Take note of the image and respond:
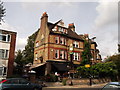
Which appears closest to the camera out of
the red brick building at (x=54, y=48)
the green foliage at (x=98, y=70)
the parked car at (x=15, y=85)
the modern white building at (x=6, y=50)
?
the parked car at (x=15, y=85)

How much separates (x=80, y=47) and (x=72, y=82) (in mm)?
12195

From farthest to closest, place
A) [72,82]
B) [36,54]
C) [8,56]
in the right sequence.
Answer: [36,54] < [8,56] < [72,82]

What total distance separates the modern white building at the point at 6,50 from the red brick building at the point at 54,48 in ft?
19.3

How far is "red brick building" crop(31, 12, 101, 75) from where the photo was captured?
26.5m

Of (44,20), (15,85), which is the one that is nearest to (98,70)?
(44,20)

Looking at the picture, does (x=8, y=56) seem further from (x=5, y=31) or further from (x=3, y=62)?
(x=5, y=31)

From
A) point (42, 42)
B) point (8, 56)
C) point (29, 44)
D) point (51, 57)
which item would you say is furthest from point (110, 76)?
point (29, 44)

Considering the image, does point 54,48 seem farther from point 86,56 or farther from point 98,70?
point 98,70

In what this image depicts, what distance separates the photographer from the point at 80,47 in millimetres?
32719

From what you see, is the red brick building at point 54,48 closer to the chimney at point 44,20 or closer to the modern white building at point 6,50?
the chimney at point 44,20

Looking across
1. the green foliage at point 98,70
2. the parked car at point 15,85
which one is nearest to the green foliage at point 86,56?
the green foliage at point 98,70

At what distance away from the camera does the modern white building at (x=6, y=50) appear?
23312mm

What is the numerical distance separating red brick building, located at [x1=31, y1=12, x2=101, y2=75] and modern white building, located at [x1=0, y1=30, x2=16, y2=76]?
587cm

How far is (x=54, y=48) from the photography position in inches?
1081
